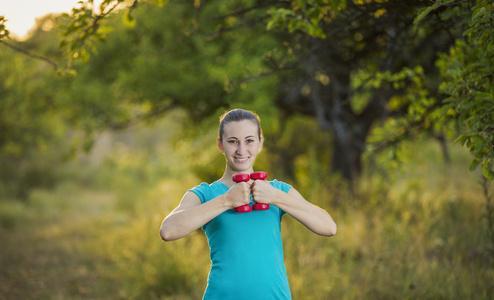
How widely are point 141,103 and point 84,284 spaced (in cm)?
339

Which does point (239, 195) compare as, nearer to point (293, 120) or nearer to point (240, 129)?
point (240, 129)

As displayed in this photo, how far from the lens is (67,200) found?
53.4ft

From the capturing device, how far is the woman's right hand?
2.04 meters

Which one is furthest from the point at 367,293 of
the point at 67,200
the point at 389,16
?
the point at 67,200

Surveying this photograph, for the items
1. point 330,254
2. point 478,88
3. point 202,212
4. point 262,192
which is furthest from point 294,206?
point 330,254

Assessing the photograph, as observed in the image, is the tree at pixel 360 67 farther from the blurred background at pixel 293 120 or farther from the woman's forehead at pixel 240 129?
the woman's forehead at pixel 240 129

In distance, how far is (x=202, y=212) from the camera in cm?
204

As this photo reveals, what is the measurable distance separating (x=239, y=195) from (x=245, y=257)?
30 centimetres

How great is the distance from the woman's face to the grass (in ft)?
7.40

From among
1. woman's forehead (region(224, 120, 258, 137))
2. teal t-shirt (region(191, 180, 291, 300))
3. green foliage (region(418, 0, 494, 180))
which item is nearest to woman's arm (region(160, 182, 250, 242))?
teal t-shirt (region(191, 180, 291, 300))

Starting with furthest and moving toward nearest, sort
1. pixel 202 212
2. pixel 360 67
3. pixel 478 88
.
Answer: pixel 360 67
pixel 478 88
pixel 202 212

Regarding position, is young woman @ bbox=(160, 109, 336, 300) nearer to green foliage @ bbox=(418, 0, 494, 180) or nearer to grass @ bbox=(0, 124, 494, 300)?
green foliage @ bbox=(418, 0, 494, 180)

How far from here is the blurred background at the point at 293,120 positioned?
3680 mm

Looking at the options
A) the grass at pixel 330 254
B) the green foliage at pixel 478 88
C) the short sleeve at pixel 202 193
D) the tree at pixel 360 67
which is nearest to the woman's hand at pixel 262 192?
the short sleeve at pixel 202 193
